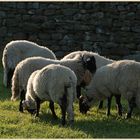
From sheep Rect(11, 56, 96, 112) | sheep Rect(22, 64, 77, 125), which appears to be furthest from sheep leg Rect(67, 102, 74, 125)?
sheep Rect(11, 56, 96, 112)

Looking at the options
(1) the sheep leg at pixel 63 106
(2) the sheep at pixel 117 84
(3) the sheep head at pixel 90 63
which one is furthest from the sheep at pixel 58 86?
(3) the sheep head at pixel 90 63

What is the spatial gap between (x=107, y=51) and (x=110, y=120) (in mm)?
7488

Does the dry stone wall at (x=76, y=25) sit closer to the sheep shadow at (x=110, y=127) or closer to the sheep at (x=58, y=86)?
the sheep shadow at (x=110, y=127)

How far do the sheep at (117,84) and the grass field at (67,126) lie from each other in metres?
0.29

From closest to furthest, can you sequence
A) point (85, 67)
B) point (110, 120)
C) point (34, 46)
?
point (110, 120)
point (85, 67)
point (34, 46)

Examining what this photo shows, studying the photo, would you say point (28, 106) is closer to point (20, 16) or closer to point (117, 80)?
point (117, 80)

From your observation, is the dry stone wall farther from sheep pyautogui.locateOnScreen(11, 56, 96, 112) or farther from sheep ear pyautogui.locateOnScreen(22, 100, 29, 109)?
sheep ear pyautogui.locateOnScreen(22, 100, 29, 109)

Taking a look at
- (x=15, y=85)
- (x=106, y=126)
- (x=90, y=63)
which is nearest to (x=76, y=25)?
(x=90, y=63)

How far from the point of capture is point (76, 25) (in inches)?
659

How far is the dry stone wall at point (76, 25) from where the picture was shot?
1642 cm

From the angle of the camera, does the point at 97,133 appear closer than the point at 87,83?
Yes

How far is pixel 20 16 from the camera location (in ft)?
55.7

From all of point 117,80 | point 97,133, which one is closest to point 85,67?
point 117,80

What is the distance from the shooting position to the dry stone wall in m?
16.4
